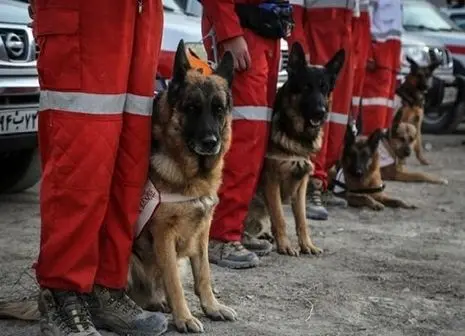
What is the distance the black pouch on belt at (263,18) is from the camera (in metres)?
4.77

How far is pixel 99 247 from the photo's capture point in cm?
349

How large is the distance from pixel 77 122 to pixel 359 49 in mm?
4215

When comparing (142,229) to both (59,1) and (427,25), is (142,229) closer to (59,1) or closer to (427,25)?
→ (59,1)

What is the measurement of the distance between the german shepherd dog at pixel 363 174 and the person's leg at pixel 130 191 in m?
3.96

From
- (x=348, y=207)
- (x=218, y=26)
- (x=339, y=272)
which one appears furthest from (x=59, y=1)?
(x=348, y=207)

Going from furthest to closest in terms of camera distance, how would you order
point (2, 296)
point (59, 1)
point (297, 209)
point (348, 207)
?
point (348, 207), point (297, 209), point (2, 296), point (59, 1)

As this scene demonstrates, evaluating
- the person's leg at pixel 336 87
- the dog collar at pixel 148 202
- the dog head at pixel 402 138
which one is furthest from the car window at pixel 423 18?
the dog collar at pixel 148 202

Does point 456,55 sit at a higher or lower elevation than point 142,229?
lower

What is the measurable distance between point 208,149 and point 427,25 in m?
11.1

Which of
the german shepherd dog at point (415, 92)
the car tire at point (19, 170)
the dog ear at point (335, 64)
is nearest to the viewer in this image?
the dog ear at point (335, 64)

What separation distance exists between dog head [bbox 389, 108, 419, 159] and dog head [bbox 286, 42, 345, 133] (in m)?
3.71

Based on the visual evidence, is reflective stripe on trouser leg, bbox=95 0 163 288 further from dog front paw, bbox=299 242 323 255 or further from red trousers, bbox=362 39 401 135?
red trousers, bbox=362 39 401 135

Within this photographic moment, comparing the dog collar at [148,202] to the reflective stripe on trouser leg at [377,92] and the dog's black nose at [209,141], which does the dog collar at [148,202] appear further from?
the reflective stripe on trouser leg at [377,92]

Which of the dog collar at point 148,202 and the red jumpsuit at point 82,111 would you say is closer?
the red jumpsuit at point 82,111
